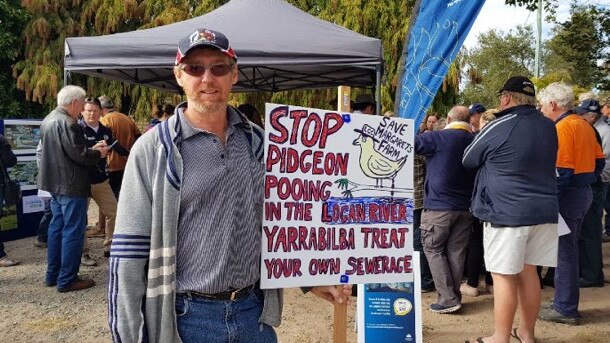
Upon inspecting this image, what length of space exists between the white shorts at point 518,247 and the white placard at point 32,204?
20.7 ft

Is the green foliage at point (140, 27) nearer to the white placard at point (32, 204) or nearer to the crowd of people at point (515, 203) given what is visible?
the white placard at point (32, 204)

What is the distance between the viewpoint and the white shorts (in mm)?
3359

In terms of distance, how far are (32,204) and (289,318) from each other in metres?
4.73

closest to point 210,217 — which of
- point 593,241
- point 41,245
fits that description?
point 593,241

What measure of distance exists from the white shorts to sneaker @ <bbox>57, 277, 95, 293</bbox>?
383cm

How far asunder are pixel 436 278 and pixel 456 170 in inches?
38.6

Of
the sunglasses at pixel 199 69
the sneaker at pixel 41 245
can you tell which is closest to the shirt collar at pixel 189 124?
the sunglasses at pixel 199 69

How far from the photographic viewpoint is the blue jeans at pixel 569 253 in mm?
4156

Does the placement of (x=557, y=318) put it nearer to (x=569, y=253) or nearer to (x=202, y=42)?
(x=569, y=253)

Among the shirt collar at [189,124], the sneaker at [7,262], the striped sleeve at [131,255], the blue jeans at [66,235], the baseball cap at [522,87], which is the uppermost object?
the baseball cap at [522,87]

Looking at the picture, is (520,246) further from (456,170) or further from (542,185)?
(456,170)

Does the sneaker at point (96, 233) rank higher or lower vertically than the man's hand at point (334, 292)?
lower

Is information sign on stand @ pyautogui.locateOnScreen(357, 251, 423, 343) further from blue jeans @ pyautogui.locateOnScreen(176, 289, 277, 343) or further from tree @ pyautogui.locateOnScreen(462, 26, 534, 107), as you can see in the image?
tree @ pyautogui.locateOnScreen(462, 26, 534, 107)

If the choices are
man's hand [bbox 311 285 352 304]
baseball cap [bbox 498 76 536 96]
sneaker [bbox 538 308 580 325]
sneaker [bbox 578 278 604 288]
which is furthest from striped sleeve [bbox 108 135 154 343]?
sneaker [bbox 578 278 604 288]
